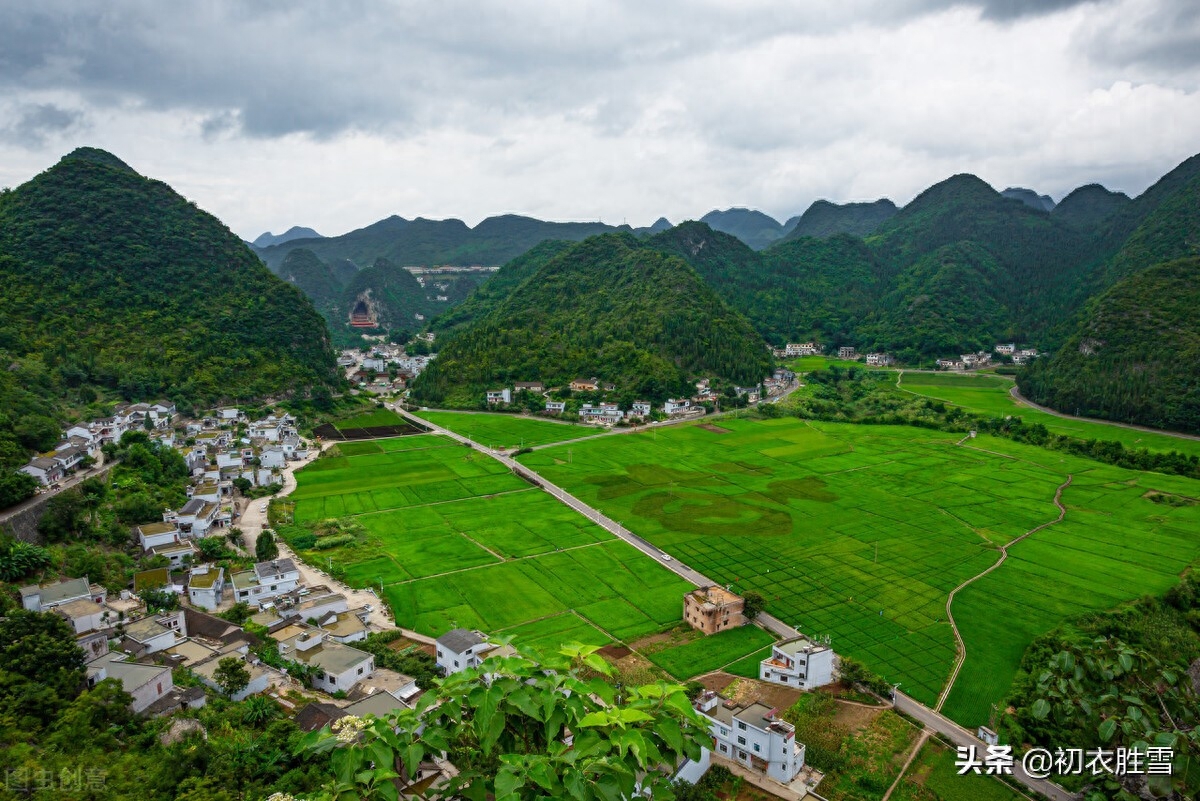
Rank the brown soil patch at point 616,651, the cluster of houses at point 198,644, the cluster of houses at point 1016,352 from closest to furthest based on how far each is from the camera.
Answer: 1. the cluster of houses at point 198,644
2. the brown soil patch at point 616,651
3. the cluster of houses at point 1016,352

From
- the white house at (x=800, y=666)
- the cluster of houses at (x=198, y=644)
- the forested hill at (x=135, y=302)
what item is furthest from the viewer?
the forested hill at (x=135, y=302)

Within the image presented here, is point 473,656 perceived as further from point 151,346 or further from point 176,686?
point 151,346

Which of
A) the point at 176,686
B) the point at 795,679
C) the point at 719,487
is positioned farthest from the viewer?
the point at 719,487

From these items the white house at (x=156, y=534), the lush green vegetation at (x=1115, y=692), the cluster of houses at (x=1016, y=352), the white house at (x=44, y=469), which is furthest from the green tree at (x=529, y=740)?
the cluster of houses at (x=1016, y=352)

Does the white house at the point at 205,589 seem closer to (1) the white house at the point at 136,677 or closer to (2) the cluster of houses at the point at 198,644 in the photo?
(2) the cluster of houses at the point at 198,644

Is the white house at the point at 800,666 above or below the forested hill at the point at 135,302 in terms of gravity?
below

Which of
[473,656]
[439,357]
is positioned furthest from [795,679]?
[439,357]
